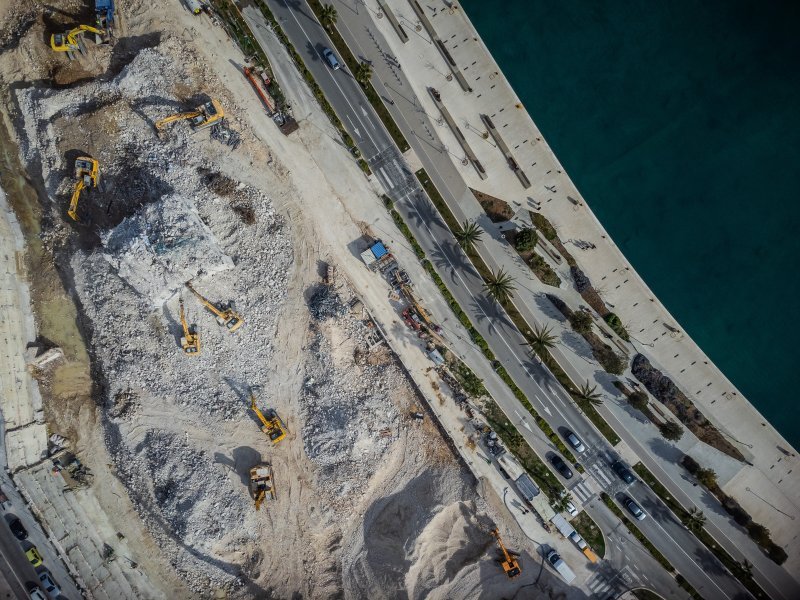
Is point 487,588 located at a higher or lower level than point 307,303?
lower

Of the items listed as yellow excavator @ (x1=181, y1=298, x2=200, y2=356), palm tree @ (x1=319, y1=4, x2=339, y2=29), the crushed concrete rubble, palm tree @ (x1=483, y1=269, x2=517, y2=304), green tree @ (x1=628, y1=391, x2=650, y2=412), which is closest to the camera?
the crushed concrete rubble

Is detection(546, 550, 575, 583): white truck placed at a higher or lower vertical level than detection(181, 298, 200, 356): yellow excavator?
lower

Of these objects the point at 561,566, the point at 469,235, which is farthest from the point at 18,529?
the point at 561,566

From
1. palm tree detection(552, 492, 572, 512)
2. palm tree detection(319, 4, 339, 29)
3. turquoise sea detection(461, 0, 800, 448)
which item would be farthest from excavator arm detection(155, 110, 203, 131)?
palm tree detection(552, 492, 572, 512)

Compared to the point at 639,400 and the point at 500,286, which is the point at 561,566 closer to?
the point at 639,400

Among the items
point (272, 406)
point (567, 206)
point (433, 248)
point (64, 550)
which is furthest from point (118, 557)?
point (567, 206)

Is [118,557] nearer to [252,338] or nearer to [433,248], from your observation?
[252,338]

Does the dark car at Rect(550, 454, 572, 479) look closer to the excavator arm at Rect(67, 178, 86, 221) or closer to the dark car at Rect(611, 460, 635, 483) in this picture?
the dark car at Rect(611, 460, 635, 483)
